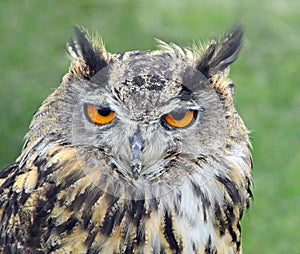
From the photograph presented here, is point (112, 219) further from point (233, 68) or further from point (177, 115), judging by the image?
point (233, 68)

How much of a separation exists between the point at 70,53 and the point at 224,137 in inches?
27.7

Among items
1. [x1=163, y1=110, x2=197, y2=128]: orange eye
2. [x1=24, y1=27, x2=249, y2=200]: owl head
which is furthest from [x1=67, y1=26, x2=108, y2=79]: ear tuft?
[x1=163, y1=110, x2=197, y2=128]: orange eye

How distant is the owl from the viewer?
10.3 ft

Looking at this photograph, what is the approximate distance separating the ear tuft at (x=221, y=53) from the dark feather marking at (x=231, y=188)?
41 cm

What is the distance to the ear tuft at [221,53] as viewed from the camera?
3.34 metres

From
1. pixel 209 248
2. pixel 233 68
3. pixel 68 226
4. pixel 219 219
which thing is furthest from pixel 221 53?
pixel 233 68

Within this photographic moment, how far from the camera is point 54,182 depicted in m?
3.32

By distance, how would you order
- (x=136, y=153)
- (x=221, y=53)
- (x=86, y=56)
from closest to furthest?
1. (x=136, y=153)
2. (x=86, y=56)
3. (x=221, y=53)

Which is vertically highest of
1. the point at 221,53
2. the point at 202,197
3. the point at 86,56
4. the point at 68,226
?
the point at 221,53

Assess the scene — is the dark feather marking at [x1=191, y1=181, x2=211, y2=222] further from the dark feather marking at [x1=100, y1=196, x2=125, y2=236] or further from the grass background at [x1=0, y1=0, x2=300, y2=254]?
the grass background at [x1=0, y1=0, x2=300, y2=254]

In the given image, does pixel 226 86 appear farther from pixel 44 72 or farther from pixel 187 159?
pixel 44 72

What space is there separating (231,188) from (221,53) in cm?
53

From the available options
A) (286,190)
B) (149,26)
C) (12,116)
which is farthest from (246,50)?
(12,116)

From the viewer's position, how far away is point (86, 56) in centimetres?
327
